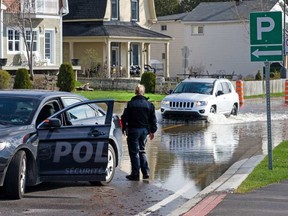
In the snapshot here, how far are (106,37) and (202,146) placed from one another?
3365 cm

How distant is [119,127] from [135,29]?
44192mm

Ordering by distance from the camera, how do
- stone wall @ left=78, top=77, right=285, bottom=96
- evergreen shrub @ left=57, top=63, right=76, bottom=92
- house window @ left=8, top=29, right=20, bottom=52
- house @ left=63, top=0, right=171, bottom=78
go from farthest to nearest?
house @ left=63, top=0, right=171, bottom=78
house window @ left=8, top=29, right=20, bottom=52
stone wall @ left=78, top=77, right=285, bottom=96
evergreen shrub @ left=57, top=63, right=76, bottom=92

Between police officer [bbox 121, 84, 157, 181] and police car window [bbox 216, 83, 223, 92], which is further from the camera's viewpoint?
police car window [bbox 216, 83, 223, 92]

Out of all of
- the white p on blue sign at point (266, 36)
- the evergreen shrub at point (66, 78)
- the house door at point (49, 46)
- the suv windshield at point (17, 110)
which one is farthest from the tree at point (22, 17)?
the suv windshield at point (17, 110)

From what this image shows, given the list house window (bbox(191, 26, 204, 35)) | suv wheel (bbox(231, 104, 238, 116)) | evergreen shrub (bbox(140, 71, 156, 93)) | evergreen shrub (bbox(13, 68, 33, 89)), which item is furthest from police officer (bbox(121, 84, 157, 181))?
house window (bbox(191, 26, 204, 35))

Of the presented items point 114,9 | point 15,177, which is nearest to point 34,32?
point 114,9

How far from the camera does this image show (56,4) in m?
49.1

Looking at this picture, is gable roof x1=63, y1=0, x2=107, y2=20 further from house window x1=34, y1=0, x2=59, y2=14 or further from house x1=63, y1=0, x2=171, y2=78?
house window x1=34, y1=0, x2=59, y2=14

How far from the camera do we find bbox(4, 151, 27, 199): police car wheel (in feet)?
36.4

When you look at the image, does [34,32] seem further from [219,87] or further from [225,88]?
[219,87]

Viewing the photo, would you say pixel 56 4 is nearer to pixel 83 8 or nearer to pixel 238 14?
pixel 83 8

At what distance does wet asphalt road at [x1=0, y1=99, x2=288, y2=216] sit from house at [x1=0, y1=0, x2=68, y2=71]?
70.9ft

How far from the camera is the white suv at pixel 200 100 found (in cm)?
2580

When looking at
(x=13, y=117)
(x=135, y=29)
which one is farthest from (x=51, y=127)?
(x=135, y=29)
